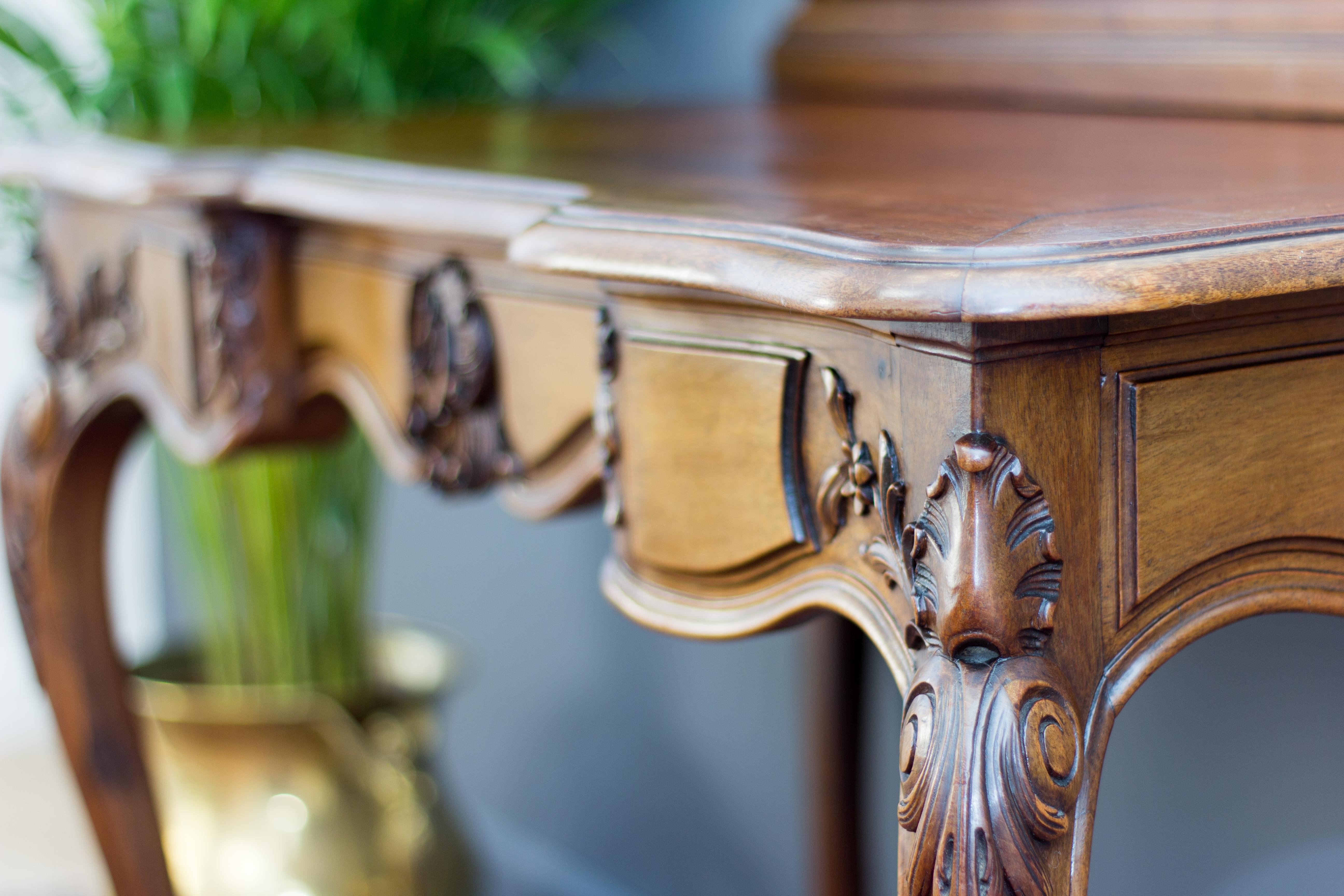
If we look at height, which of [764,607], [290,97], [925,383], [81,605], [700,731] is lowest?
[700,731]

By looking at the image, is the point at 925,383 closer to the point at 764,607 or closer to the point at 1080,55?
Result: the point at 764,607

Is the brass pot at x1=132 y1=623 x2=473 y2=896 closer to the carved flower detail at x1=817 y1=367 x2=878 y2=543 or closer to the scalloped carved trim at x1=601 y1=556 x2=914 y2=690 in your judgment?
the scalloped carved trim at x1=601 y1=556 x2=914 y2=690

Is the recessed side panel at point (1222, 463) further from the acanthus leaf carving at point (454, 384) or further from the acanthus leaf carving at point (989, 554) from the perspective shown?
the acanthus leaf carving at point (454, 384)

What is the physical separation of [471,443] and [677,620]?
7.7 inches

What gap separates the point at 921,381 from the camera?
0.41m

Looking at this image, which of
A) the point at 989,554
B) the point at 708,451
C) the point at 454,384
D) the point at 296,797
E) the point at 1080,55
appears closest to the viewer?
the point at 989,554

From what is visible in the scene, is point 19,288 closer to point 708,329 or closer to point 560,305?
point 560,305

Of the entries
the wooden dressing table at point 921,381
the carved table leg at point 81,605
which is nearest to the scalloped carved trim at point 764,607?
the wooden dressing table at point 921,381

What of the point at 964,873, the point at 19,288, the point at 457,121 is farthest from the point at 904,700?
the point at 19,288

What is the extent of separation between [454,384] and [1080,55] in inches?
17.4

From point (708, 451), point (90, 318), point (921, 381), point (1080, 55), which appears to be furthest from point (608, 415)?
point (90, 318)

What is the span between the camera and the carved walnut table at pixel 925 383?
0.39m

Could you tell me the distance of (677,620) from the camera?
55 centimetres

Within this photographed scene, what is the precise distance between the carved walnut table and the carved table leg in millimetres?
288
